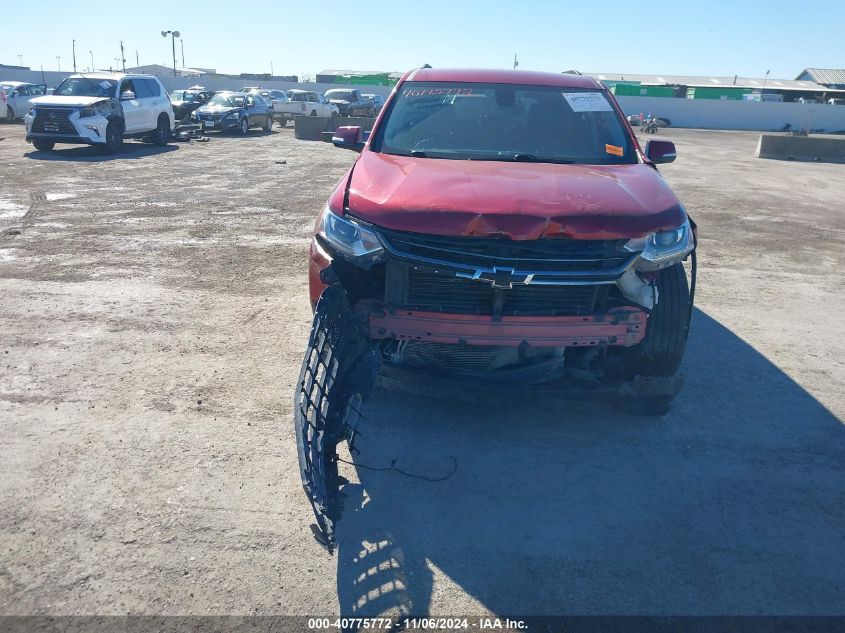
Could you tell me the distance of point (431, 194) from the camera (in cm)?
354

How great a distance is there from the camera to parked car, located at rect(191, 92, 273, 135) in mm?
23688

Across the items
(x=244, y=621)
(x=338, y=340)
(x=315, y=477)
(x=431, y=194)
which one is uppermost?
(x=431, y=194)

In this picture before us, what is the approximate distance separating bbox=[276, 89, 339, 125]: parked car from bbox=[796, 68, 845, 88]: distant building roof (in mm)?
63000

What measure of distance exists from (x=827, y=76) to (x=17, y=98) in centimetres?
7720

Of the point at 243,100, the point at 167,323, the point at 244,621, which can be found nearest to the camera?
the point at 244,621

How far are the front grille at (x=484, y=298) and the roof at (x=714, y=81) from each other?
74.1m

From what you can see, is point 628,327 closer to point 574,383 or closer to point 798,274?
point 574,383

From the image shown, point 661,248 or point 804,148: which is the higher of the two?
point 804,148

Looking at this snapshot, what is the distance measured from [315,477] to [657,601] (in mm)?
1458

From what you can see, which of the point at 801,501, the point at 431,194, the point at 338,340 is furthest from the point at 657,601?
the point at 431,194

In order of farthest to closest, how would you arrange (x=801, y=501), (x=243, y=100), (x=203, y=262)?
(x=243, y=100)
(x=203, y=262)
(x=801, y=501)

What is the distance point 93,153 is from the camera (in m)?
17.3

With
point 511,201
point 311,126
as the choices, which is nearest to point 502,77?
point 511,201

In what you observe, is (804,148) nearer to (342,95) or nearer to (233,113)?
(233,113)
